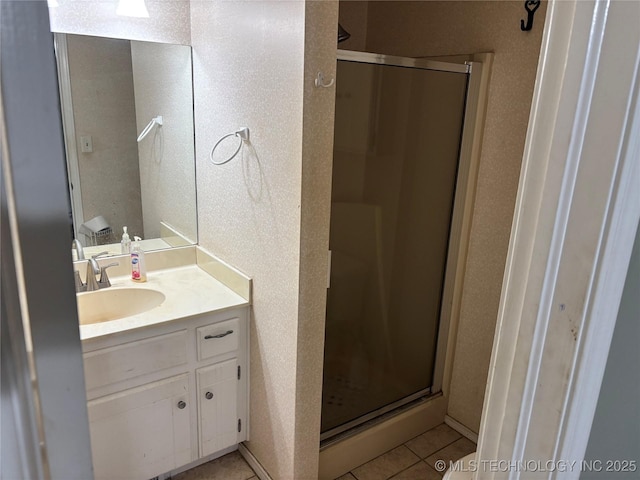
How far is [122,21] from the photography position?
1919mm

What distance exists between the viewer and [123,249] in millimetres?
2139

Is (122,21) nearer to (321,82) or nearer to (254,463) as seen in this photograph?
(321,82)

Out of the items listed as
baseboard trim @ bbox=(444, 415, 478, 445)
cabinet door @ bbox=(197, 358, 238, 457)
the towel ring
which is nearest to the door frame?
the towel ring

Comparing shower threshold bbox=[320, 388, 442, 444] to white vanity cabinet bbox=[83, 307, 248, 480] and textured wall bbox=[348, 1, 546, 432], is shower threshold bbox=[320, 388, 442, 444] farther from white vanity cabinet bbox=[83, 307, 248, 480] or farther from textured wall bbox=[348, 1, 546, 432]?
white vanity cabinet bbox=[83, 307, 248, 480]

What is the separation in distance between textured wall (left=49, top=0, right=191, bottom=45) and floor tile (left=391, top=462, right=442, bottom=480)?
7.23 ft

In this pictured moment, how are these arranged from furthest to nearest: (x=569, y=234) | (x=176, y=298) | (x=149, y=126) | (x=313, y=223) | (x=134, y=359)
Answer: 1. (x=149, y=126)
2. (x=176, y=298)
3. (x=134, y=359)
4. (x=313, y=223)
5. (x=569, y=234)

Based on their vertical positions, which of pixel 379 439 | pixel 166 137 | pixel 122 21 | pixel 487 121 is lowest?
Result: pixel 379 439

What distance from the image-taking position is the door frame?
54 centimetres

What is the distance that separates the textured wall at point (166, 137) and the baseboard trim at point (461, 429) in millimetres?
1665

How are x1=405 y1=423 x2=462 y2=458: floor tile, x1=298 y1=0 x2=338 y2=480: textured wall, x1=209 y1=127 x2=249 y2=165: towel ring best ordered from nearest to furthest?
x1=298 y1=0 x2=338 y2=480: textured wall, x1=209 y1=127 x2=249 y2=165: towel ring, x1=405 y1=423 x2=462 y2=458: floor tile

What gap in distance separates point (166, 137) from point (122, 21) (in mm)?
506

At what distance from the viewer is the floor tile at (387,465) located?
2066 millimetres

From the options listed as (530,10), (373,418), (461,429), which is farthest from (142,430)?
(530,10)

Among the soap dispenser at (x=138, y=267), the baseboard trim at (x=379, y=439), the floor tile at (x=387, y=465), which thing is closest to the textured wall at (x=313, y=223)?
the baseboard trim at (x=379, y=439)
